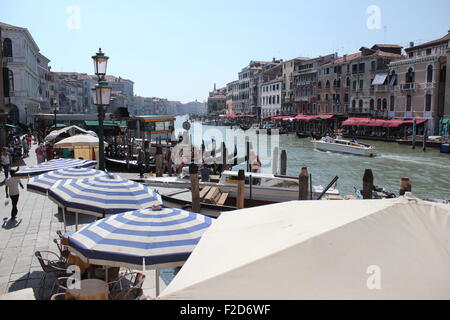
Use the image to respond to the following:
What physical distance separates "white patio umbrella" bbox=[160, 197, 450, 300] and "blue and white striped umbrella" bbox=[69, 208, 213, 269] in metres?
1.21

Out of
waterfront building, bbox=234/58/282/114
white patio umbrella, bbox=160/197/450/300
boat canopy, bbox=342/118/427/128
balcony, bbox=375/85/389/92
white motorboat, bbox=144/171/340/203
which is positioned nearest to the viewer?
white patio umbrella, bbox=160/197/450/300

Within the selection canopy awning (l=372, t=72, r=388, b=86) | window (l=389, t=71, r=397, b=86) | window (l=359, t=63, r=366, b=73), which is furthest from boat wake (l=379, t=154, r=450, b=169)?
window (l=359, t=63, r=366, b=73)

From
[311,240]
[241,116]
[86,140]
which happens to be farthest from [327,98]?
[311,240]

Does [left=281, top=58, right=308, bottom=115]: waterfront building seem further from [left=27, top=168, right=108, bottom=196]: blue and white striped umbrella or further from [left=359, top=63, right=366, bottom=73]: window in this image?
[left=27, top=168, right=108, bottom=196]: blue and white striped umbrella

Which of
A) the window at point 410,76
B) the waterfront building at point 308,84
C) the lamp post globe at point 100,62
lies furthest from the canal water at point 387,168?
the waterfront building at point 308,84

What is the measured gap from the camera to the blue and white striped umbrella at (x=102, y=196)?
19.2ft

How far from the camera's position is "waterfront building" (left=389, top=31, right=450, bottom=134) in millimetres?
37094

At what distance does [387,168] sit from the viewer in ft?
82.3

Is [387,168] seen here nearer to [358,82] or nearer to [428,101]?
[428,101]

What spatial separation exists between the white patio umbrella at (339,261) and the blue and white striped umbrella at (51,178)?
4652 millimetres

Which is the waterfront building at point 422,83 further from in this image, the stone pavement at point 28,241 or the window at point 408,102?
the stone pavement at point 28,241

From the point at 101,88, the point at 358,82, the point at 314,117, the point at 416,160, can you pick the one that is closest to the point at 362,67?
the point at 358,82

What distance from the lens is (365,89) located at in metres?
47.2
